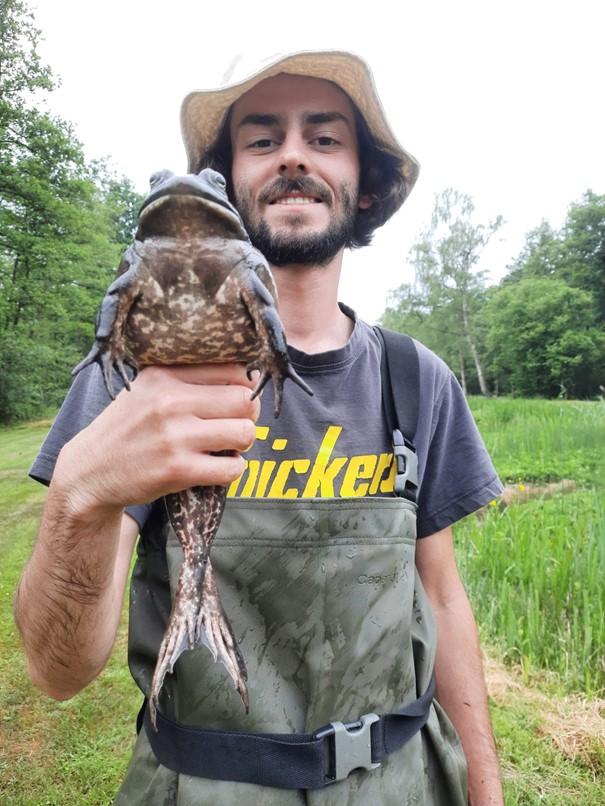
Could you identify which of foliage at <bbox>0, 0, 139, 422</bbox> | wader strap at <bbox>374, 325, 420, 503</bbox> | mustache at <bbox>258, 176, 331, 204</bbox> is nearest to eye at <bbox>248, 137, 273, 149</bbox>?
mustache at <bbox>258, 176, 331, 204</bbox>

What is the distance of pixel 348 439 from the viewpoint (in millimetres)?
2188

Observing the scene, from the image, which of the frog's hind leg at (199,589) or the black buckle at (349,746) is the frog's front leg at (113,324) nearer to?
the frog's hind leg at (199,589)

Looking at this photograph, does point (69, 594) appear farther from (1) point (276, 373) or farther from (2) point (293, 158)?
(2) point (293, 158)

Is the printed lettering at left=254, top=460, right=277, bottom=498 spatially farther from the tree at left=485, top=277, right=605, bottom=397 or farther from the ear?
the tree at left=485, top=277, right=605, bottom=397

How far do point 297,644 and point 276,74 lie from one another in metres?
2.04

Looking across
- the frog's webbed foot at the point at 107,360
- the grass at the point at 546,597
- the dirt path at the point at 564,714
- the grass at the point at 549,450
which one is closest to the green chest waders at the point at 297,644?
the frog's webbed foot at the point at 107,360

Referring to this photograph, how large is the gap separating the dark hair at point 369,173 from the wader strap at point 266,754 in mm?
2007

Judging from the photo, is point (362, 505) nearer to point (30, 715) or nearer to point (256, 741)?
point (256, 741)

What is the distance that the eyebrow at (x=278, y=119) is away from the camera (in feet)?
7.56

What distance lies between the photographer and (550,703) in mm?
4164

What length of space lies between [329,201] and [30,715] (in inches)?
171

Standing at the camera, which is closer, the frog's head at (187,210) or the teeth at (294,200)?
the frog's head at (187,210)

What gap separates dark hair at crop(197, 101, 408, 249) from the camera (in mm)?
2643

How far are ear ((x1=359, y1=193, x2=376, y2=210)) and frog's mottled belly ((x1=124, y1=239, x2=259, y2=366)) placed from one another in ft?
6.49
